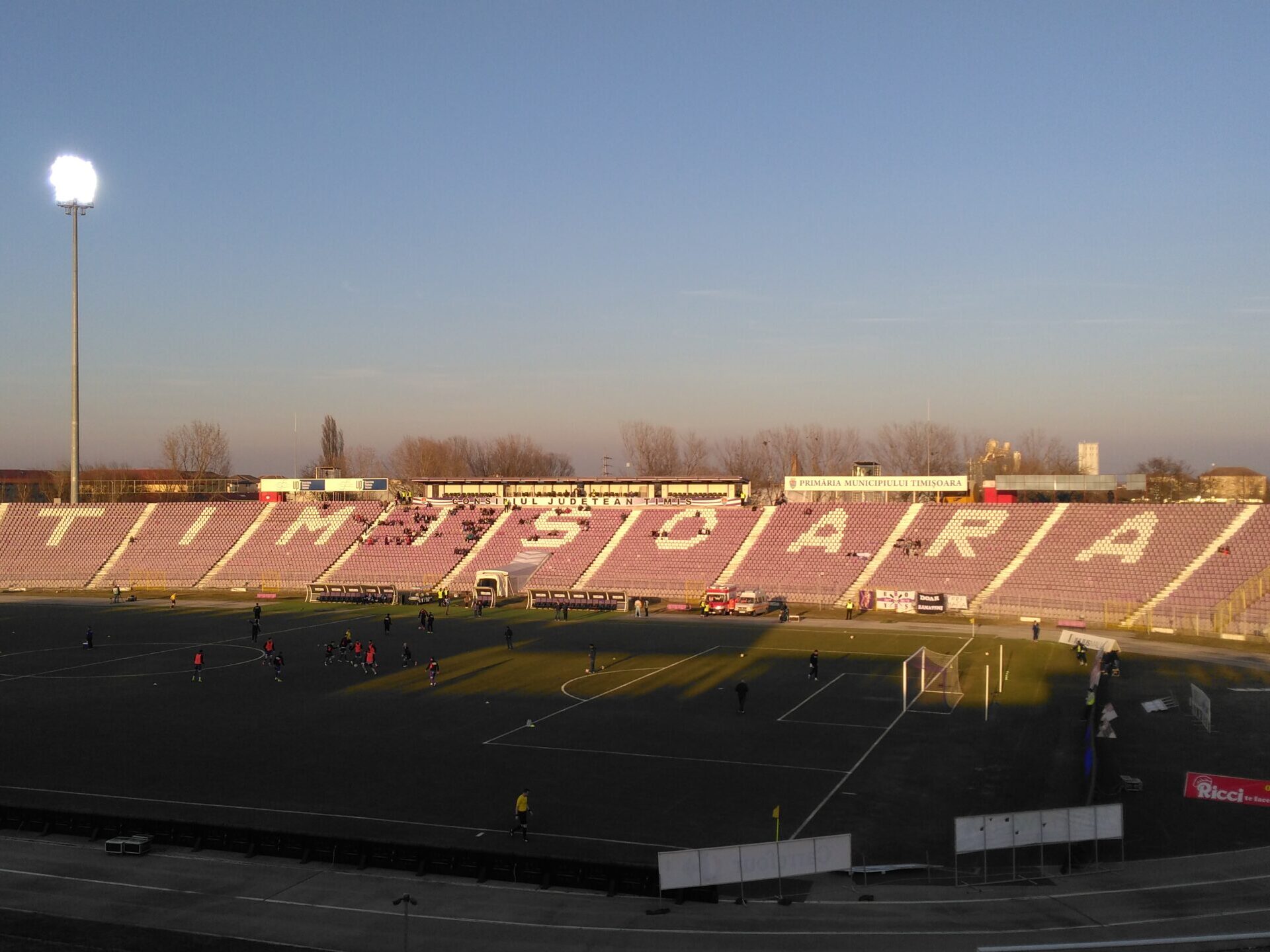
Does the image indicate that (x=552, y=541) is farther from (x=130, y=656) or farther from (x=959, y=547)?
(x=130, y=656)

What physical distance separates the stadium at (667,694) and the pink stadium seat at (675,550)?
30 cm

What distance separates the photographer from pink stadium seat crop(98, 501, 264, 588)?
8169cm

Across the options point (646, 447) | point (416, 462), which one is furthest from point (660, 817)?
point (416, 462)

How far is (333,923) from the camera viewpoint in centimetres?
1719

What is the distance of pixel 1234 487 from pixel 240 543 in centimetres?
14059

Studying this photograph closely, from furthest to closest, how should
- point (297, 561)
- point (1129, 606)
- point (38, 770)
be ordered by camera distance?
point (297, 561) → point (1129, 606) → point (38, 770)

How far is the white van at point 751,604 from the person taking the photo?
207ft

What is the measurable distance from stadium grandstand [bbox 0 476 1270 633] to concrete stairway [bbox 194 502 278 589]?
0.17 metres

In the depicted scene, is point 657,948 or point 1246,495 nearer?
point 657,948

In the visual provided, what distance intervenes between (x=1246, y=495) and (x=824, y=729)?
13226 cm

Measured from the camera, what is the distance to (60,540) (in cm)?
8750

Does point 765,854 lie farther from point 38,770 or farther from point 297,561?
point 297,561

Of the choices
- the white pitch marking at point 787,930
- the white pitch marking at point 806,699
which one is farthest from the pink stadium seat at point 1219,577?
the white pitch marking at point 787,930

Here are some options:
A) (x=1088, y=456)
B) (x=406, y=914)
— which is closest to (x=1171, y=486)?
(x=1088, y=456)
